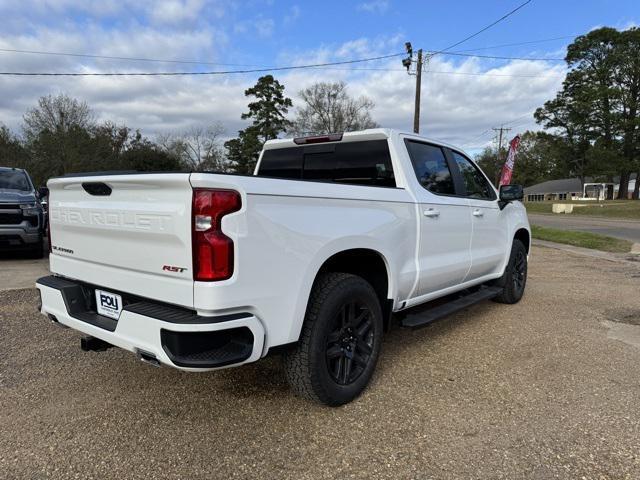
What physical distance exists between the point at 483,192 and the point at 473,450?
3008 mm

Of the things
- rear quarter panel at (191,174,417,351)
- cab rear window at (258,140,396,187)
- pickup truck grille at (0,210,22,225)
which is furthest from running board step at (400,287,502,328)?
pickup truck grille at (0,210,22,225)

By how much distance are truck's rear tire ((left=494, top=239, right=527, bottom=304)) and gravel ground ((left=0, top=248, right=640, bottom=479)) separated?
112 cm

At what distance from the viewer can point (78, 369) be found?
12.0 feet

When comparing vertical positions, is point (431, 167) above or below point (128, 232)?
above

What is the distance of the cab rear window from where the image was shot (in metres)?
3.83

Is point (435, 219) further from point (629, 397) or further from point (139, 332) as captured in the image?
point (139, 332)

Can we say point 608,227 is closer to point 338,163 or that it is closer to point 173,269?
point 338,163

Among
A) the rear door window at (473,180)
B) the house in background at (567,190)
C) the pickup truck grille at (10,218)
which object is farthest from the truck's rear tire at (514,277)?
the house in background at (567,190)

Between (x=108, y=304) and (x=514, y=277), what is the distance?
15.5 ft

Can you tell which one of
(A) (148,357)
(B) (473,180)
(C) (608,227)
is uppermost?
(B) (473,180)

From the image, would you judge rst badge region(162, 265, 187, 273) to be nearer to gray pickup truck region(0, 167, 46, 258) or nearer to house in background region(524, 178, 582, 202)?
gray pickup truck region(0, 167, 46, 258)

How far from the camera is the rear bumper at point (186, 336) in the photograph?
88.7 inches

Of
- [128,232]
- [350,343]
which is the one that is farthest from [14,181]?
[350,343]

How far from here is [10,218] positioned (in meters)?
8.75
